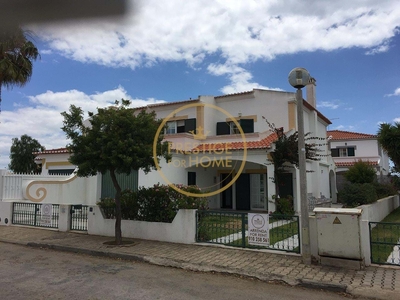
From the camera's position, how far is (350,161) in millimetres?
33344

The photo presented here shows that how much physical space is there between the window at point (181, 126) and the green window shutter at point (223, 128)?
169 cm

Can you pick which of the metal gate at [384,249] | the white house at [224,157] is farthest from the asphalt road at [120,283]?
the white house at [224,157]

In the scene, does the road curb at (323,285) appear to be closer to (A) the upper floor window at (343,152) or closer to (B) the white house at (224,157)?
(B) the white house at (224,157)

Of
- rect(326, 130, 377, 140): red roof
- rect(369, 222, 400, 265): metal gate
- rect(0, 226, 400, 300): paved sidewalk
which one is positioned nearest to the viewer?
rect(0, 226, 400, 300): paved sidewalk

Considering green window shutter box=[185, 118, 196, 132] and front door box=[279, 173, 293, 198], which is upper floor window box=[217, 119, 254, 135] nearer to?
green window shutter box=[185, 118, 196, 132]

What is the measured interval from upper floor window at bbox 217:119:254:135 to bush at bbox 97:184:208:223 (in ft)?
31.4

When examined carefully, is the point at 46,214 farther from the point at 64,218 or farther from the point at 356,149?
the point at 356,149

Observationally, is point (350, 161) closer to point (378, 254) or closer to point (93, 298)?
point (378, 254)

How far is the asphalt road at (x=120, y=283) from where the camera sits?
17.9ft

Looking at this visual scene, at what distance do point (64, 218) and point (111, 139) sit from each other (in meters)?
4.83

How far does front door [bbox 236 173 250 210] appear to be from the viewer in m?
18.6

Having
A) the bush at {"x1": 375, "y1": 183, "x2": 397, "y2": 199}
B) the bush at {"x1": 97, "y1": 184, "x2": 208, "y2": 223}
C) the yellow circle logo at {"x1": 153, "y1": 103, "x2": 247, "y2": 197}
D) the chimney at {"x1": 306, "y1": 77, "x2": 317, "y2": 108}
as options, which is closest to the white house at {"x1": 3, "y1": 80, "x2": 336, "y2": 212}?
the yellow circle logo at {"x1": 153, "y1": 103, "x2": 247, "y2": 197}

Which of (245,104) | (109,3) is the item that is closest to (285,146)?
(245,104)

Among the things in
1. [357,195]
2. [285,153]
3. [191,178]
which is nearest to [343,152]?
[357,195]
